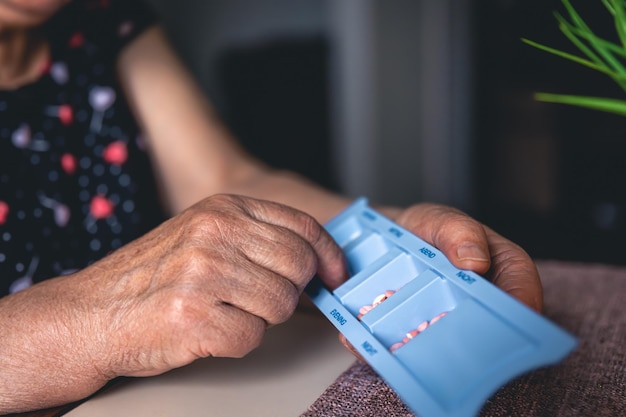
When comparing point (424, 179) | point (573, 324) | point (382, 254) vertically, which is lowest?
point (424, 179)

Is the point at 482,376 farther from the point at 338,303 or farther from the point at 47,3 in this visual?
the point at 47,3

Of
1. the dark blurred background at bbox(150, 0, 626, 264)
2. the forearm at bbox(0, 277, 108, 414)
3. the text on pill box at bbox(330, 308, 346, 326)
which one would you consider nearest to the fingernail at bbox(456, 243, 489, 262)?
the text on pill box at bbox(330, 308, 346, 326)

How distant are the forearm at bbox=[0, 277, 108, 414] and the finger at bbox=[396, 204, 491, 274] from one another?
1.00ft

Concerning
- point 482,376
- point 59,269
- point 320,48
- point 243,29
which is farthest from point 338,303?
point 243,29

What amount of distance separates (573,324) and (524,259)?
18 centimetres

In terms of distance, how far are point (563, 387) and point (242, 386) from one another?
0.90 ft

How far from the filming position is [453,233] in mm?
532

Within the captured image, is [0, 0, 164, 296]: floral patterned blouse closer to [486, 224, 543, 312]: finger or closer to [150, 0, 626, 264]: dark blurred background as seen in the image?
[486, 224, 543, 312]: finger

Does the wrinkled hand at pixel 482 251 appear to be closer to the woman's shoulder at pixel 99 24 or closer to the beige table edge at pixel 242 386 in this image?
the beige table edge at pixel 242 386

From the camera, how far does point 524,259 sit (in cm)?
53

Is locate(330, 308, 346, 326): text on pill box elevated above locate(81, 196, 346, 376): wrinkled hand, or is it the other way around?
locate(81, 196, 346, 376): wrinkled hand

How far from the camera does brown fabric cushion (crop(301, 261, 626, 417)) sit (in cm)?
48

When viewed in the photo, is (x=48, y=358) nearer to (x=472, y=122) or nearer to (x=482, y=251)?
(x=482, y=251)

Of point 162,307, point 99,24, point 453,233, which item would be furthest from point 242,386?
point 99,24
